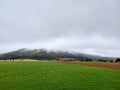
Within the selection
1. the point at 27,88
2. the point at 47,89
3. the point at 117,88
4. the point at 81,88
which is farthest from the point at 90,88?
the point at 27,88

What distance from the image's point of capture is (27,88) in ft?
72.2

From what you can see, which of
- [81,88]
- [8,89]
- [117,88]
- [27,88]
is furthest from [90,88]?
[8,89]

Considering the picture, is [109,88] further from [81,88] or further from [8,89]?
[8,89]

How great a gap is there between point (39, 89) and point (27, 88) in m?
1.24

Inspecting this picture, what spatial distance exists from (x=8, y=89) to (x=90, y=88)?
22.8 feet

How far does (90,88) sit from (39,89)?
442cm

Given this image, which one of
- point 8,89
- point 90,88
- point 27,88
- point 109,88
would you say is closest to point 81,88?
point 90,88

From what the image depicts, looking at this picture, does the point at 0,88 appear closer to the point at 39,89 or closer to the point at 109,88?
the point at 39,89

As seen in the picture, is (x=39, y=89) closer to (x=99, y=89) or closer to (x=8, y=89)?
(x=8, y=89)

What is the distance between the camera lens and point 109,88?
22469mm

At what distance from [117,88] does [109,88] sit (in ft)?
2.45

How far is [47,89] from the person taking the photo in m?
21.4

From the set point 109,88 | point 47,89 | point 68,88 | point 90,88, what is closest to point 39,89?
point 47,89

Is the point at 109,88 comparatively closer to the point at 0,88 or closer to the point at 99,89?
the point at 99,89
